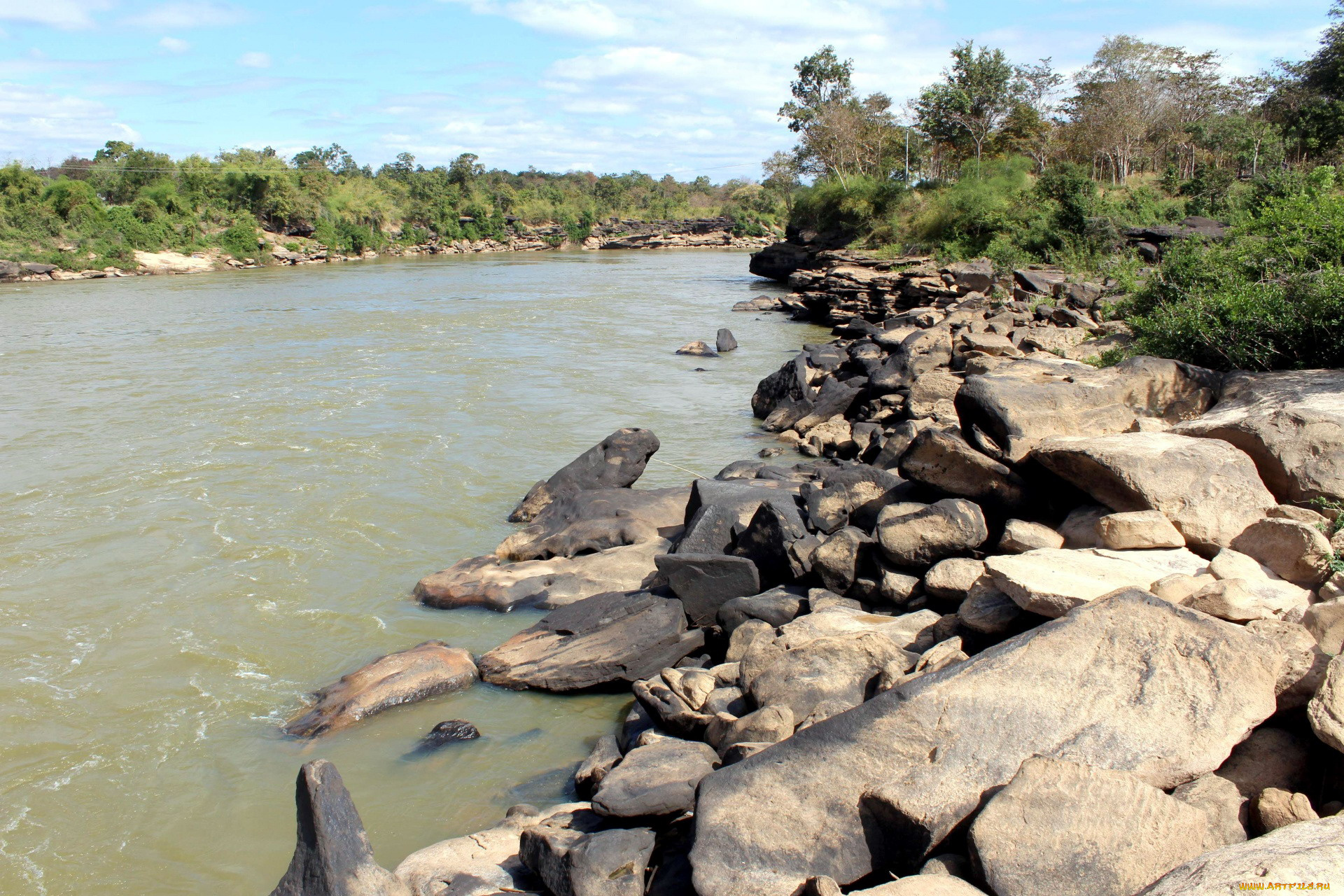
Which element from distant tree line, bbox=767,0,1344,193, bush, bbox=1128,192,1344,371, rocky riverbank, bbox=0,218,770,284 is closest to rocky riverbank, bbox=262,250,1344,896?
bush, bbox=1128,192,1344,371

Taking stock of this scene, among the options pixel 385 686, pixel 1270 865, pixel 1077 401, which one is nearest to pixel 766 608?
pixel 385 686

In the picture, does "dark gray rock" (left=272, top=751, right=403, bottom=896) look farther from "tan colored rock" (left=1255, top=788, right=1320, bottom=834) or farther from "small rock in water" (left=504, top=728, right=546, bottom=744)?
"tan colored rock" (left=1255, top=788, right=1320, bottom=834)

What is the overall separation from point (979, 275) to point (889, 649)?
20930 mm

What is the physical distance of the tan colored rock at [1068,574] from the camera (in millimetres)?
4324

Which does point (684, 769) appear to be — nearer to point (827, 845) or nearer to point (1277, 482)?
point (827, 845)

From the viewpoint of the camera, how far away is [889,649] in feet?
15.8

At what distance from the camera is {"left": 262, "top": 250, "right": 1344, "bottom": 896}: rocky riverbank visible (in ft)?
10.7

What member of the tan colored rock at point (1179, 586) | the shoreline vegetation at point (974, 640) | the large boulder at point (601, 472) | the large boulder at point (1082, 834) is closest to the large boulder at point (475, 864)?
the shoreline vegetation at point (974, 640)

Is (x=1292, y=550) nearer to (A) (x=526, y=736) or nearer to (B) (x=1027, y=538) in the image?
(B) (x=1027, y=538)

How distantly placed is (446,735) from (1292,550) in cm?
496

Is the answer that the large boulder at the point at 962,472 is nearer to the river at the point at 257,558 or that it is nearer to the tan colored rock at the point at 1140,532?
the tan colored rock at the point at 1140,532

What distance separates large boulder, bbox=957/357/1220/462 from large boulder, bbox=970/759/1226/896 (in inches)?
130

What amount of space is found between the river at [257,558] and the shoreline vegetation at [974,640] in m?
0.56

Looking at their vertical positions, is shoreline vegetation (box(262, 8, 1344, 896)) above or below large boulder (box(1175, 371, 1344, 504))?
below
